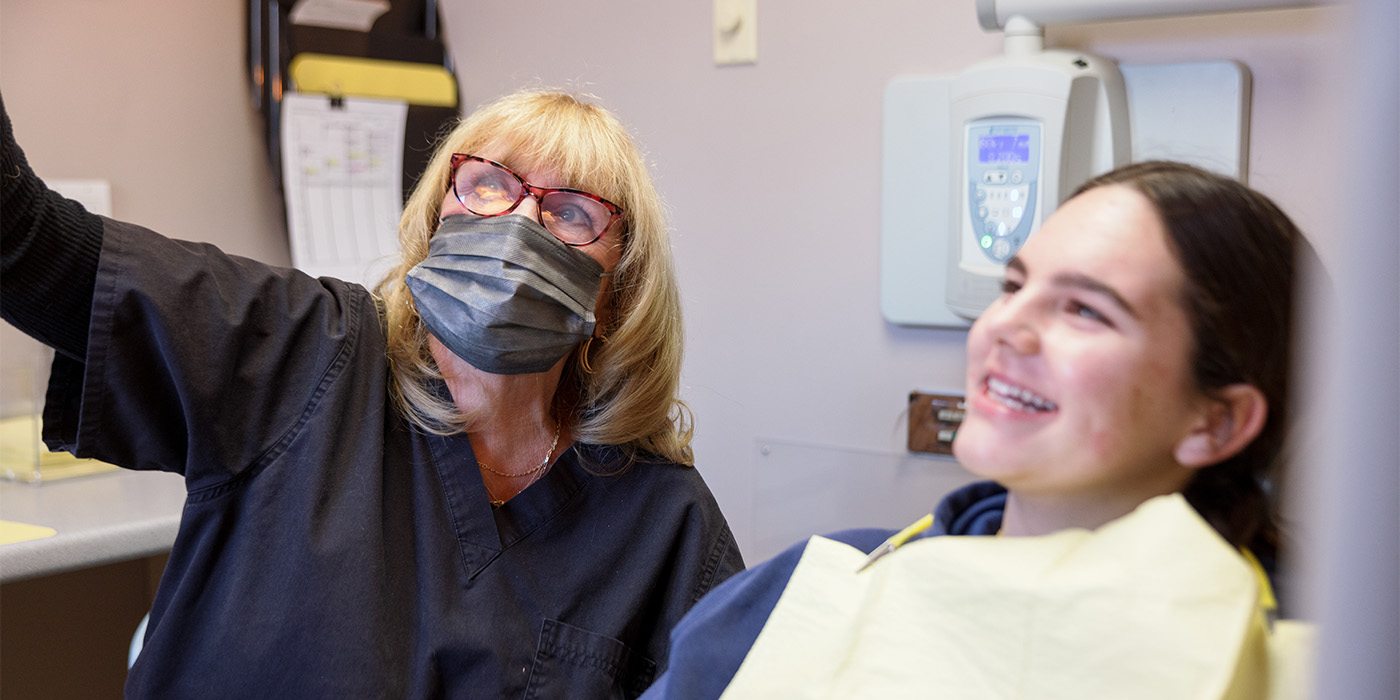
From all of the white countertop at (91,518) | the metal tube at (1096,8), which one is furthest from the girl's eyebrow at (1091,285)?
the white countertop at (91,518)

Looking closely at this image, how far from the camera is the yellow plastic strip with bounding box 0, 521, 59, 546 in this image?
1.43 meters

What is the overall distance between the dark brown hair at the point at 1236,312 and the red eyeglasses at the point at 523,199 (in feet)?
2.01

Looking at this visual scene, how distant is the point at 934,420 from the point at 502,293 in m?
0.91

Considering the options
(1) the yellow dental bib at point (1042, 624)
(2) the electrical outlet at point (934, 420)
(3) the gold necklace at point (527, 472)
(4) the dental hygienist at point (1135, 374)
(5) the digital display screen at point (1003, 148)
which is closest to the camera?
(1) the yellow dental bib at point (1042, 624)

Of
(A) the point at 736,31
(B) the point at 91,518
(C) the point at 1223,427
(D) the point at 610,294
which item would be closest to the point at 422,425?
(D) the point at 610,294

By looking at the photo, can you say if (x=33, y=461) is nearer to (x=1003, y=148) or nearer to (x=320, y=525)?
(x=320, y=525)

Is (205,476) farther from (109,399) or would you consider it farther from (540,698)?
(540,698)

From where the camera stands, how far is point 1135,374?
2.15ft

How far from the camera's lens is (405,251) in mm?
1286

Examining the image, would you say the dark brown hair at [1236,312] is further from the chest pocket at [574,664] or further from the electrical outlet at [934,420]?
the electrical outlet at [934,420]

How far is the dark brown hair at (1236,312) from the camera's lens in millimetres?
634

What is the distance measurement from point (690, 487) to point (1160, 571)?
72 centimetres

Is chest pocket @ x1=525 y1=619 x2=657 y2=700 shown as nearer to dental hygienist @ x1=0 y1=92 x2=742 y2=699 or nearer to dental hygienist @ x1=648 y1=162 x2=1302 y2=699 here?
dental hygienist @ x1=0 y1=92 x2=742 y2=699

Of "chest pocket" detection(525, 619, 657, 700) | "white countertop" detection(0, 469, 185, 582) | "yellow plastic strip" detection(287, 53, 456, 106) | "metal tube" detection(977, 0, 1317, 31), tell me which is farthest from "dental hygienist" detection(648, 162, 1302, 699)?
"yellow plastic strip" detection(287, 53, 456, 106)
